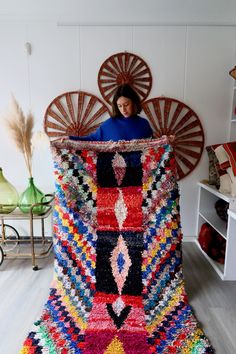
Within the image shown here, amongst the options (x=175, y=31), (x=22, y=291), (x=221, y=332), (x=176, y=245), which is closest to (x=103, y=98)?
(x=175, y=31)

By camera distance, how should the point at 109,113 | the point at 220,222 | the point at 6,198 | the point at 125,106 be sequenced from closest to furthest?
the point at 125,106
the point at 6,198
the point at 220,222
the point at 109,113

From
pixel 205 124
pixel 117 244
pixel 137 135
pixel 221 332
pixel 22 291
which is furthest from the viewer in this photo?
pixel 205 124

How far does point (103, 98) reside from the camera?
7.80 feet

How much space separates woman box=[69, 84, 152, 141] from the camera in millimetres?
1907

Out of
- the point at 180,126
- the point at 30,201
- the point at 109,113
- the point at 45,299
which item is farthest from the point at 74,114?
the point at 45,299

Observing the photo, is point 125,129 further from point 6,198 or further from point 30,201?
point 6,198

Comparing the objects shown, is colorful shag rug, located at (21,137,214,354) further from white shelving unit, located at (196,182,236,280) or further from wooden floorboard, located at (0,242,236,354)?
white shelving unit, located at (196,182,236,280)

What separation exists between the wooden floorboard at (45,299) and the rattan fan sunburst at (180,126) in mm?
923

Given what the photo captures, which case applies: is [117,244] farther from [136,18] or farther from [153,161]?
[136,18]

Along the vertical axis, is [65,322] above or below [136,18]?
below

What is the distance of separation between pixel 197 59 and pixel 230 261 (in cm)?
177

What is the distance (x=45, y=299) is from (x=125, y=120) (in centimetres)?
139

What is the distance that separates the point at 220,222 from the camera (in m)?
2.22

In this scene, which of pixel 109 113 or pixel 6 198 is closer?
pixel 6 198
